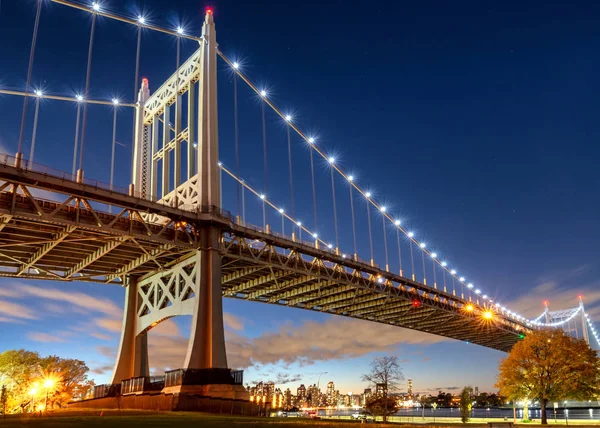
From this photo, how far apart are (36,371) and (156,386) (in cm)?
3009

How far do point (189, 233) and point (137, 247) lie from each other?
427 centimetres

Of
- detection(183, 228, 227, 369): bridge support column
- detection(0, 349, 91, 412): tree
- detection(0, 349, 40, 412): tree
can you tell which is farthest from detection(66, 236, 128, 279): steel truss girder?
detection(0, 349, 40, 412): tree

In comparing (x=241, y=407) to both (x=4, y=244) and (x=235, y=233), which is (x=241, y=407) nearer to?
(x=235, y=233)

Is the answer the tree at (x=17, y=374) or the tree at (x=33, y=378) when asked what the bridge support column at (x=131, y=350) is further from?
the tree at (x=17, y=374)

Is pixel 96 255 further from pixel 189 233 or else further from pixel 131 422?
pixel 131 422

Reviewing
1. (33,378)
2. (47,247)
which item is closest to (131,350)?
(47,247)

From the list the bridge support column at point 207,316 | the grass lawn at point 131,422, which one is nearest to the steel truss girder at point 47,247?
the bridge support column at point 207,316

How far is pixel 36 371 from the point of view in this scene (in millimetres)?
63281

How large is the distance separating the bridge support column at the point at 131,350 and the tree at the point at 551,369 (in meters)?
34.2

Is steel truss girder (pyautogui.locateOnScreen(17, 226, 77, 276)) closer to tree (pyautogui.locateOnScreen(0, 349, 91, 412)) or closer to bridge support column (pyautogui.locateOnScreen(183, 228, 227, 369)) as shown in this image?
bridge support column (pyautogui.locateOnScreen(183, 228, 227, 369))

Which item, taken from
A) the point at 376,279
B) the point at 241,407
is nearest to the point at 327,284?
the point at 376,279

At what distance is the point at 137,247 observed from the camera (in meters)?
43.5

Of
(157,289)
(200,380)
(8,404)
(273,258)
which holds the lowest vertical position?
(8,404)

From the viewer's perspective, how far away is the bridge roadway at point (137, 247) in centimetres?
3559
